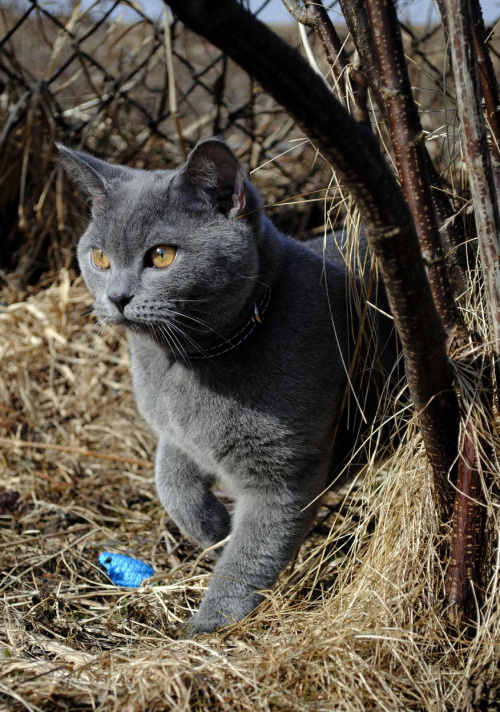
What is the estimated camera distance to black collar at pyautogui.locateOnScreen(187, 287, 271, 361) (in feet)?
4.84

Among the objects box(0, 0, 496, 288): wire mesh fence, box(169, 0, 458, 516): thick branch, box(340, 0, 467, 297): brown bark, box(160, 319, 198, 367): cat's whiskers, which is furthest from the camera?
box(0, 0, 496, 288): wire mesh fence

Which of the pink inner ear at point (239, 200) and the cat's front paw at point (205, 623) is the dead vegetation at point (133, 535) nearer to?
the cat's front paw at point (205, 623)

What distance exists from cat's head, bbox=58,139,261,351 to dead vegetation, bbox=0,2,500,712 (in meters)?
0.21

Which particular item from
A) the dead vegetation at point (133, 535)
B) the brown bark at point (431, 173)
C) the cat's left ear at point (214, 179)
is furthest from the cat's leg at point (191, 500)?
the brown bark at point (431, 173)

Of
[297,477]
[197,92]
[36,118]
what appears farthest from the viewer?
[197,92]

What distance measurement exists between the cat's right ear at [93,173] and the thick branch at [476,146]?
2.58 ft

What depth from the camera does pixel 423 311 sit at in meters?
1.01

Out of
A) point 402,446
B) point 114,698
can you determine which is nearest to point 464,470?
point 402,446

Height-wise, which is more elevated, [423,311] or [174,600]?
[423,311]

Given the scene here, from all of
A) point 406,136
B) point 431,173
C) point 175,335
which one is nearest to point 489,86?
point 431,173

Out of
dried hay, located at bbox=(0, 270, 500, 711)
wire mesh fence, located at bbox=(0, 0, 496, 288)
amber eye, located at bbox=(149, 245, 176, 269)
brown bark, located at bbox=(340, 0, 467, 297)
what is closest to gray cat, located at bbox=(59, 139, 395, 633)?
amber eye, located at bbox=(149, 245, 176, 269)

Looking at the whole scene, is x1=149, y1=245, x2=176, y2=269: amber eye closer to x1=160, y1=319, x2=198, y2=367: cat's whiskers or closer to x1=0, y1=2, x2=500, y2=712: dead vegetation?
x1=160, y1=319, x2=198, y2=367: cat's whiskers

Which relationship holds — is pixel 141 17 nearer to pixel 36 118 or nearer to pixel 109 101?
pixel 109 101

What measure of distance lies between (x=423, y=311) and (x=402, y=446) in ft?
1.51
